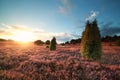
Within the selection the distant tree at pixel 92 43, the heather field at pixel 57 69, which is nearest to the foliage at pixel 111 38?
the distant tree at pixel 92 43

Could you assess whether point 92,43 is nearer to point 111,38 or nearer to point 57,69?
point 57,69

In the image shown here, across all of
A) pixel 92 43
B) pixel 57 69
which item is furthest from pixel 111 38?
pixel 57 69

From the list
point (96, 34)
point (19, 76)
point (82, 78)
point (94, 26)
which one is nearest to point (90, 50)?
point (96, 34)

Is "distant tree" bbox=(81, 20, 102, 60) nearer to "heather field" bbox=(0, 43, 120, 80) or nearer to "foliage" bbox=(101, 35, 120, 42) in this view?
"heather field" bbox=(0, 43, 120, 80)

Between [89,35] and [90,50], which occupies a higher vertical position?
[89,35]

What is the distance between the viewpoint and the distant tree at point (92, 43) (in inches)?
816

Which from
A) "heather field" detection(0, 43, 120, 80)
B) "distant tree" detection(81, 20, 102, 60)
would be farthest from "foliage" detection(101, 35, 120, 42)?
"heather field" detection(0, 43, 120, 80)

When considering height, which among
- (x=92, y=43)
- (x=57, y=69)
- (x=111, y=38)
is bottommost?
(x=57, y=69)

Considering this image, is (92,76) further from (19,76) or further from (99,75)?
(19,76)

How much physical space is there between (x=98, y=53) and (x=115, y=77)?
30.6ft

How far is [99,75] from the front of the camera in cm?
1183

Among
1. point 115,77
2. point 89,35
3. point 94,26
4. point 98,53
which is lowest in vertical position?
point 115,77

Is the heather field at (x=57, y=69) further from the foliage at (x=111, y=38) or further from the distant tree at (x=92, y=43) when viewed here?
the foliage at (x=111, y=38)

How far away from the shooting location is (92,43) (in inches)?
829
